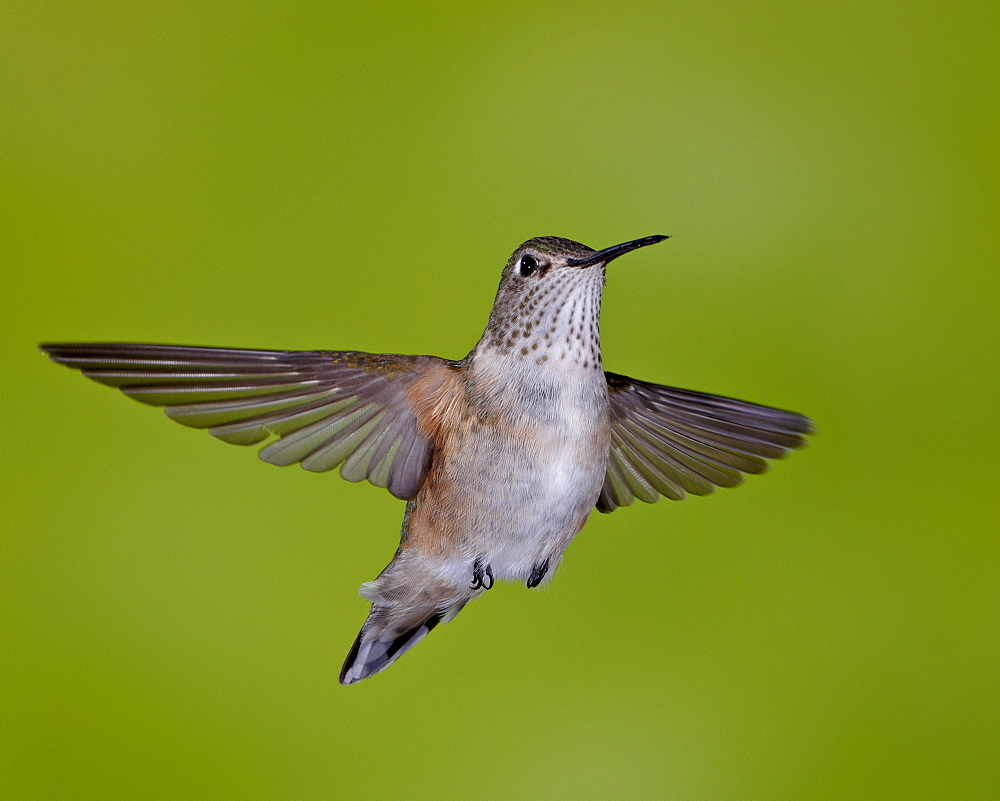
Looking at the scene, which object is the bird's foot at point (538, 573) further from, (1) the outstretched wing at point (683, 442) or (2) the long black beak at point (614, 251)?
(2) the long black beak at point (614, 251)

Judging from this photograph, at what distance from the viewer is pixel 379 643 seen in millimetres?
1083

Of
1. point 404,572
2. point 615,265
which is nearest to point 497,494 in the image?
point 404,572

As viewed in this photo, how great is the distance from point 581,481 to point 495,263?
1.90 feet

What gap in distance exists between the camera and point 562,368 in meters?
0.82

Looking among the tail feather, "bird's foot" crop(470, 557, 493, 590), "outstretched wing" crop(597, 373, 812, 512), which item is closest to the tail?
the tail feather

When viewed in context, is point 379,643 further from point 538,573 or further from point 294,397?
point 294,397

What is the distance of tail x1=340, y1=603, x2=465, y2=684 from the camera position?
106 cm

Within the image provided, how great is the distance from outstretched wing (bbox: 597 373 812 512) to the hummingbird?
175 mm

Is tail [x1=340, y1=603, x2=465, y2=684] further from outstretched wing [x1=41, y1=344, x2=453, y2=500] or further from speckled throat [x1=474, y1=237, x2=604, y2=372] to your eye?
speckled throat [x1=474, y1=237, x2=604, y2=372]

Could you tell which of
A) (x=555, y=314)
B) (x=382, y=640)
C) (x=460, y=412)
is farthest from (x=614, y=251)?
(x=382, y=640)

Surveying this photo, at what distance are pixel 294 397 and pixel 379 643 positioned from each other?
0.38 metres

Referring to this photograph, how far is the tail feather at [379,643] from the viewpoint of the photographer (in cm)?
107

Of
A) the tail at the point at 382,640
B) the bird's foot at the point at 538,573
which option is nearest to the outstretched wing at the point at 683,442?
the bird's foot at the point at 538,573

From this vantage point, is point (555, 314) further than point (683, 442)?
No
